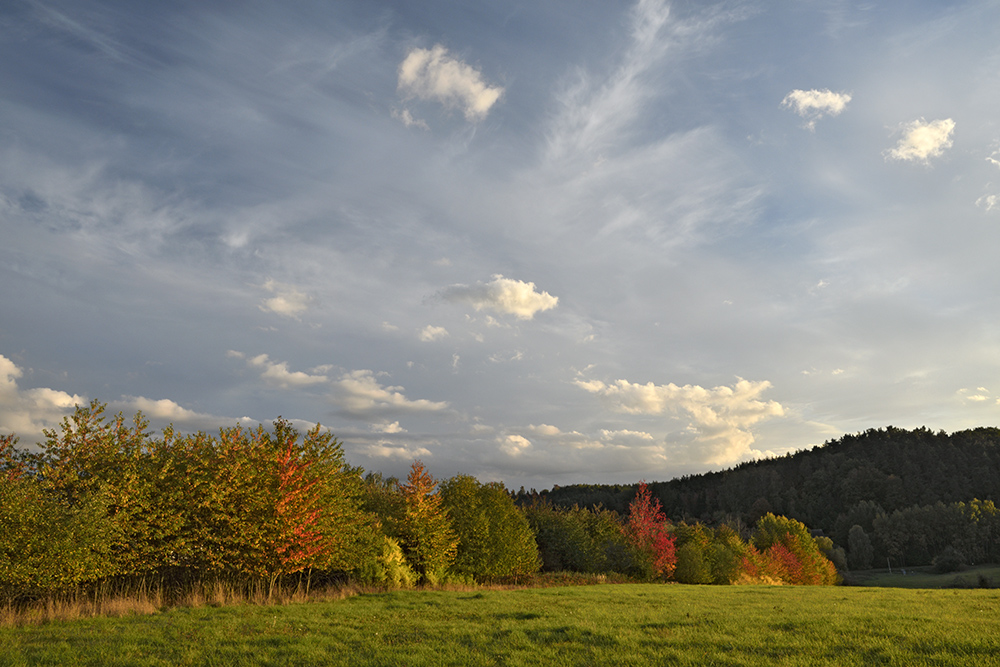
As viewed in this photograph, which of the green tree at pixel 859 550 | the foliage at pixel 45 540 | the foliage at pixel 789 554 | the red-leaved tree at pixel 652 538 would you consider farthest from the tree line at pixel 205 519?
the green tree at pixel 859 550

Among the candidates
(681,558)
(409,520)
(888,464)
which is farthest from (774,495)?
(409,520)

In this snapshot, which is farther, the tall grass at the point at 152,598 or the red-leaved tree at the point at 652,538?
the red-leaved tree at the point at 652,538

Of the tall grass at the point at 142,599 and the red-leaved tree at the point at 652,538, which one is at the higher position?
the tall grass at the point at 142,599

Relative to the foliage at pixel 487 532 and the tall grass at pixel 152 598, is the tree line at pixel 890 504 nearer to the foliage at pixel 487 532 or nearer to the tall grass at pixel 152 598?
the foliage at pixel 487 532

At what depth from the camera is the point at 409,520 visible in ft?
124

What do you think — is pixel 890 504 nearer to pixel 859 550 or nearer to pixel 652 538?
pixel 859 550

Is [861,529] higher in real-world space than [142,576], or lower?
lower

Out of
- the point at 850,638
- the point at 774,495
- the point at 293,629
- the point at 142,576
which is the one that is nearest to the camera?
the point at 850,638

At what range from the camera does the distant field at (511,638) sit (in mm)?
11461

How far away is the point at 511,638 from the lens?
44.4 ft

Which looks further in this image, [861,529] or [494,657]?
[861,529]

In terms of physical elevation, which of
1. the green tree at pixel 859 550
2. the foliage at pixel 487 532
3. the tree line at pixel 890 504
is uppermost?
the foliage at pixel 487 532

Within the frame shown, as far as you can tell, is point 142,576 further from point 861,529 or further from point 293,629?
point 861,529

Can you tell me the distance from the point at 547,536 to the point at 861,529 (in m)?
127
